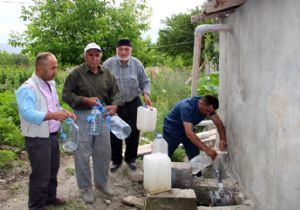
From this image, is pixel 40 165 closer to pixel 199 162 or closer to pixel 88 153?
pixel 88 153

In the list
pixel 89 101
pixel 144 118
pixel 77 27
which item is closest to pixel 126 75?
pixel 144 118

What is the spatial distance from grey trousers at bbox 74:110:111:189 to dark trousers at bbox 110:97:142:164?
788mm

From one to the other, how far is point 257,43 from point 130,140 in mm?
2450

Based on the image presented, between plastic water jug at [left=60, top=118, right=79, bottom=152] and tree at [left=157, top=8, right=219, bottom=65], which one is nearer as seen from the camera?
plastic water jug at [left=60, top=118, right=79, bottom=152]

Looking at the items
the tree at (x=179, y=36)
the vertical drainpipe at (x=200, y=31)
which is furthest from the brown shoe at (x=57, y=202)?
the tree at (x=179, y=36)

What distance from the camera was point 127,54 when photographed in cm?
545

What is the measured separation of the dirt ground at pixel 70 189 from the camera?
15.5 feet

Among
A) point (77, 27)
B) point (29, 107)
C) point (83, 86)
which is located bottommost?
point (29, 107)

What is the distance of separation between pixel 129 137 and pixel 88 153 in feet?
3.82

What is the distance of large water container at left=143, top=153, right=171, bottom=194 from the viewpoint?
14.4ft

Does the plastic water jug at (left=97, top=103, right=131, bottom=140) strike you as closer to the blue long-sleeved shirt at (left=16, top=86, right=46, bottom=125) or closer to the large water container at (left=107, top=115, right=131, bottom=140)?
the large water container at (left=107, top=115, right=131, bottom=140)

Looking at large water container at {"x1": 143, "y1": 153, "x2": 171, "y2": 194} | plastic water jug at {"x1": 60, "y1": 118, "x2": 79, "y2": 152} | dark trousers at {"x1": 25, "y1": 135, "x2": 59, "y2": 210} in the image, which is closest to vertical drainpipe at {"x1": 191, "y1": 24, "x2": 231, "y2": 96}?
large water container at {"x1": 143, "y1": 153, "x2": 171, "y2": 194}

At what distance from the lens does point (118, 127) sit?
5.04m

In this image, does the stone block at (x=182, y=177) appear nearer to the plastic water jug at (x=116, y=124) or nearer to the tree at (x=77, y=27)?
the plastic water jug at (x=116, y=124)
